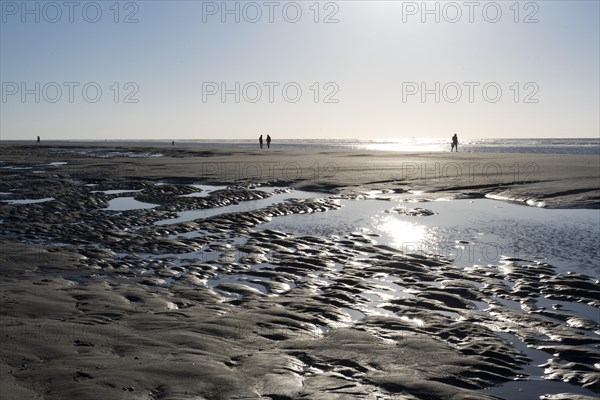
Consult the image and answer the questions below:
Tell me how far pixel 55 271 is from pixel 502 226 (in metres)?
14.1

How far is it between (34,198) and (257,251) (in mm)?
14652

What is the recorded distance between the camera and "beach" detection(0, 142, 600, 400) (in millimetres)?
6445

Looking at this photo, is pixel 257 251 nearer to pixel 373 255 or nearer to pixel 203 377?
pixel 373 255

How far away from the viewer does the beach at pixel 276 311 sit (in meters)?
6.45

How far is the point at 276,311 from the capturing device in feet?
29.9

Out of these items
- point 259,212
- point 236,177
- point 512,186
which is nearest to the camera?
point 259,212

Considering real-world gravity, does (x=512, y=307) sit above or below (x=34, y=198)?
below

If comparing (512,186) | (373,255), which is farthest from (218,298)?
(512,186)

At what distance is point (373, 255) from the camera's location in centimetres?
1392

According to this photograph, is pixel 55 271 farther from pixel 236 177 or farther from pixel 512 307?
pixel 236 177

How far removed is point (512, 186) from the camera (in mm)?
29094

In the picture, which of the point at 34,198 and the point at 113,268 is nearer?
the point at 113,268

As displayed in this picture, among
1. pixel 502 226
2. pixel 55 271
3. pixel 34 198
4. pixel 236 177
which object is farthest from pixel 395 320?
pixel 236 177

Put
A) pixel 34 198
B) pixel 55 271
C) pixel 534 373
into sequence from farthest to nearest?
pixel 34 198, pixel 55 271, pixel 534 373
